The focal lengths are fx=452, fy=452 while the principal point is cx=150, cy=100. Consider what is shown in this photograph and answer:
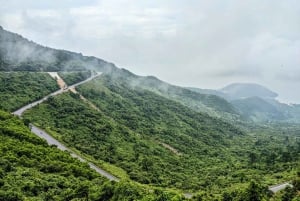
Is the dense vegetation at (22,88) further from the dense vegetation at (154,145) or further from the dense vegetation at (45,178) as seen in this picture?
the dense vegetation at (45,178)

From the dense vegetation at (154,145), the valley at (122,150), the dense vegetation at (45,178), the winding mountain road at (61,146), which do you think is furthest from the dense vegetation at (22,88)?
the dense vegetation at (45,178)

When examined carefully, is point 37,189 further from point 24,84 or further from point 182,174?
point 24,84

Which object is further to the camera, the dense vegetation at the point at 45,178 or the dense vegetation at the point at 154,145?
the dense vegetation at the point at 154,145

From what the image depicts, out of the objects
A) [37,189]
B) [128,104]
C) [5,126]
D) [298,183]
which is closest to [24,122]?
[5,126]

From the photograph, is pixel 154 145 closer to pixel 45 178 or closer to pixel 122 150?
pixel 122 150

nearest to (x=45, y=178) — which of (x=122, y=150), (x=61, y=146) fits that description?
(x=61, y=146)

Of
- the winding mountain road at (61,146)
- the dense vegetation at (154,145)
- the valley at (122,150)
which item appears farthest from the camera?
the dense vegetation at (154,145)
